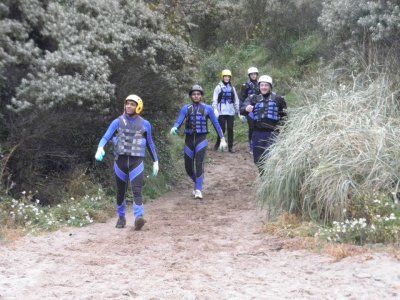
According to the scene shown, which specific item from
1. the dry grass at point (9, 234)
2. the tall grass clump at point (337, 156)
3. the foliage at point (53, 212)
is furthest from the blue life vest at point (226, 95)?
the dry grass at point (9, 234)

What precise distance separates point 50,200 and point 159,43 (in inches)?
121

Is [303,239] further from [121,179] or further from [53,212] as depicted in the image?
[53,212]

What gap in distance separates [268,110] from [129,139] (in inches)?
96.0

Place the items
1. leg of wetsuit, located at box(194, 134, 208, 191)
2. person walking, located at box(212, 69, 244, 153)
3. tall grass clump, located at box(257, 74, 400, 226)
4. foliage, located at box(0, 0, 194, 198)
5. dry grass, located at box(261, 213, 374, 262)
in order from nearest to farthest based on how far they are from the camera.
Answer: dry grass, located at box(261, 213, 374, 262)
tall grass clump, located at box(257, 74, 400, 226)
foliage, located at box(0, 0, 194, 198)
leg of wetsuit, located at box(194, 134, 208, 191)
person walking, located at box(212, 69, 244, 153)

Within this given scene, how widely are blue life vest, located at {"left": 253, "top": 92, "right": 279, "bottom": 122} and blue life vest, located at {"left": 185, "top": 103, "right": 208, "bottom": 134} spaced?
3.74 ft

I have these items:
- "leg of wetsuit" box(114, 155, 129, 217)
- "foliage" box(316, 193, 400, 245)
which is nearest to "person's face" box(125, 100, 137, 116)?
"leg of wetsuit" box(114, 155, 129, 217)

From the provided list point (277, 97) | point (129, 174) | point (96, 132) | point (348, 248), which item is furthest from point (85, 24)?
point (348, 248)

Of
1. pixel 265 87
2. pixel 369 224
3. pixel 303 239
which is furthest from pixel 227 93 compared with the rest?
pixel 369 224

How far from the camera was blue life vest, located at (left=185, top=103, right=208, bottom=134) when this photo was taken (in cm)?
1033

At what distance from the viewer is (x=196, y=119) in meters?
10.3

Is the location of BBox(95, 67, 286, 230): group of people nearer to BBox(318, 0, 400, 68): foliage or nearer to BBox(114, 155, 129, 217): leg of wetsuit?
BBox(114, 155, 129, 217): leg of wetsuit

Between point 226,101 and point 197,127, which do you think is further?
point 226,101

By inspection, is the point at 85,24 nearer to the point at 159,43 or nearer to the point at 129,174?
the point at 159,43

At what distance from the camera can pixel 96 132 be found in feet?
32.3
